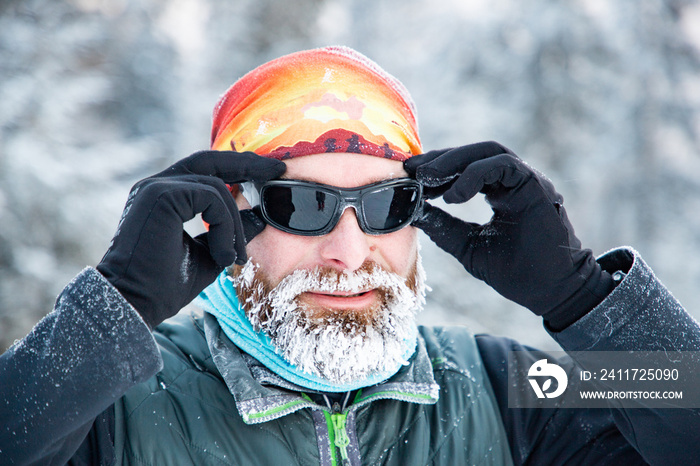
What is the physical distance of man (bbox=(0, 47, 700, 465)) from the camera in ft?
5.91

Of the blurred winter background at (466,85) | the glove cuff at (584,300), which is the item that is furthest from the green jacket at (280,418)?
the blurred winter background at (466,85)

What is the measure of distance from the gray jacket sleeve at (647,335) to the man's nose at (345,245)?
800 millimetres

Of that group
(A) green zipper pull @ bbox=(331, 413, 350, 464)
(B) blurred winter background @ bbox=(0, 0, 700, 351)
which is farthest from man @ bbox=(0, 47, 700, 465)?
(B) blurred winter background @ bbox=(0, 0, 700, 351)

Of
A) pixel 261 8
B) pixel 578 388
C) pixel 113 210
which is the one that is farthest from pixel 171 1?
pixel 578 388

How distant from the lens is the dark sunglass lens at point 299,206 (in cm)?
200

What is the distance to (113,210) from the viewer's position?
255 inches

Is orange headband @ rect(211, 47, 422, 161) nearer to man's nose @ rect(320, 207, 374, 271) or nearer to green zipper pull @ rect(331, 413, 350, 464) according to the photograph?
man's nose @ rect(320, 207, 374, 271)

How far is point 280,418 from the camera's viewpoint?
1933mm

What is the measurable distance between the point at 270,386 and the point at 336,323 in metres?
0.34

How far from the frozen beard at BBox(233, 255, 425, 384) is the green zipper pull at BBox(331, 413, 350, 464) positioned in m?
0.12

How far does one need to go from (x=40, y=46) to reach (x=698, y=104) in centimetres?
936

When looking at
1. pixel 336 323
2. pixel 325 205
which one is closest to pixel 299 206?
pixel 325 205

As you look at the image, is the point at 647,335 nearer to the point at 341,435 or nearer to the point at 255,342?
the point at 341,435

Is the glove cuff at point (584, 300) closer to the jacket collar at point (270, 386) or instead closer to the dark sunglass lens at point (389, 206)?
the jacket collar at point (270, 386)
